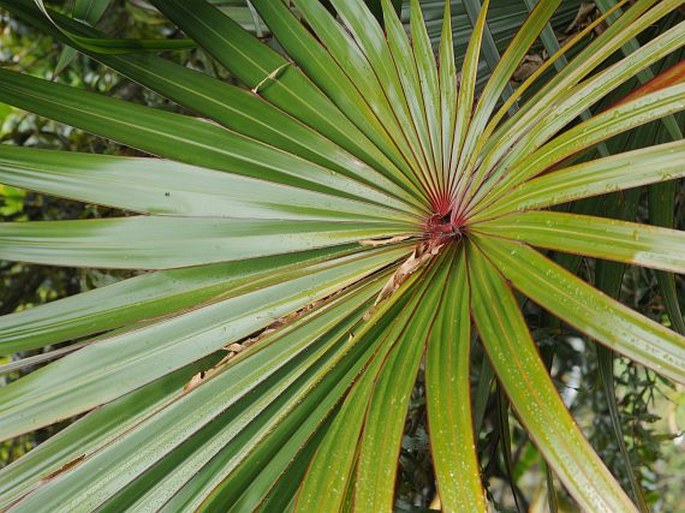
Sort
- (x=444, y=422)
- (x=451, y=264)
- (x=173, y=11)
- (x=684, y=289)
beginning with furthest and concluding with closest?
(x=684, y=289)
(x=173, y=11)
(x=451, y=264)
(x=444, y=422)

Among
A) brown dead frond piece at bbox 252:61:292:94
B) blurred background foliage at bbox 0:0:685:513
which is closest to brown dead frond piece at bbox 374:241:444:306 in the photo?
brown dead frond piece at bbox 252:61:292:94

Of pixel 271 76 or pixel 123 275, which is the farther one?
pixel 123 275

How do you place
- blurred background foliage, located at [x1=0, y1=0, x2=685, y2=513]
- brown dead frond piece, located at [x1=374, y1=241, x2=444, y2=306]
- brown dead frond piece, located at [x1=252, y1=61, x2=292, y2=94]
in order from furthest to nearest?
blurred background foliage, located at [x1=0, y1=0, x2=685, y2=513] < brown dead frond piece, located at [x1=252, y1=61, x2=292, y2=94] < brown dead frond piece, located at [x1=374, y1=241, x2=444, y2=306]

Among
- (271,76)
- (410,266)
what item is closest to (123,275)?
(271,76)

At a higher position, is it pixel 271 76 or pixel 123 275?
pixel 271 76

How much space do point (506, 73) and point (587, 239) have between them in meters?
0.24

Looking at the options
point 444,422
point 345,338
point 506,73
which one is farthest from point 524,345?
point 506,73

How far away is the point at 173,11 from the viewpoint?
79cm

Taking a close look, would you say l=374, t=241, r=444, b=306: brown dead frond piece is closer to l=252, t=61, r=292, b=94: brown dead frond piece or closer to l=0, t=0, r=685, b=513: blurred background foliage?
l=252, t=61, r=292, b=94: brown dead frond piece

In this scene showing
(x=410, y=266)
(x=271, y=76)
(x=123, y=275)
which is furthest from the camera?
(x=123, y=275)

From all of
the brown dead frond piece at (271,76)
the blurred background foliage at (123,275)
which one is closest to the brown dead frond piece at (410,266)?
the brown dead frond piece at (271,76)

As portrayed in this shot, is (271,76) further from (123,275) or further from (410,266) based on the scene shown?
(123,275)

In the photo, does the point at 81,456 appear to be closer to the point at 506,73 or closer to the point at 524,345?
the point at 524,345

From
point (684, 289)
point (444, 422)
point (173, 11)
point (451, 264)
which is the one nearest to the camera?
point (444, 422)
